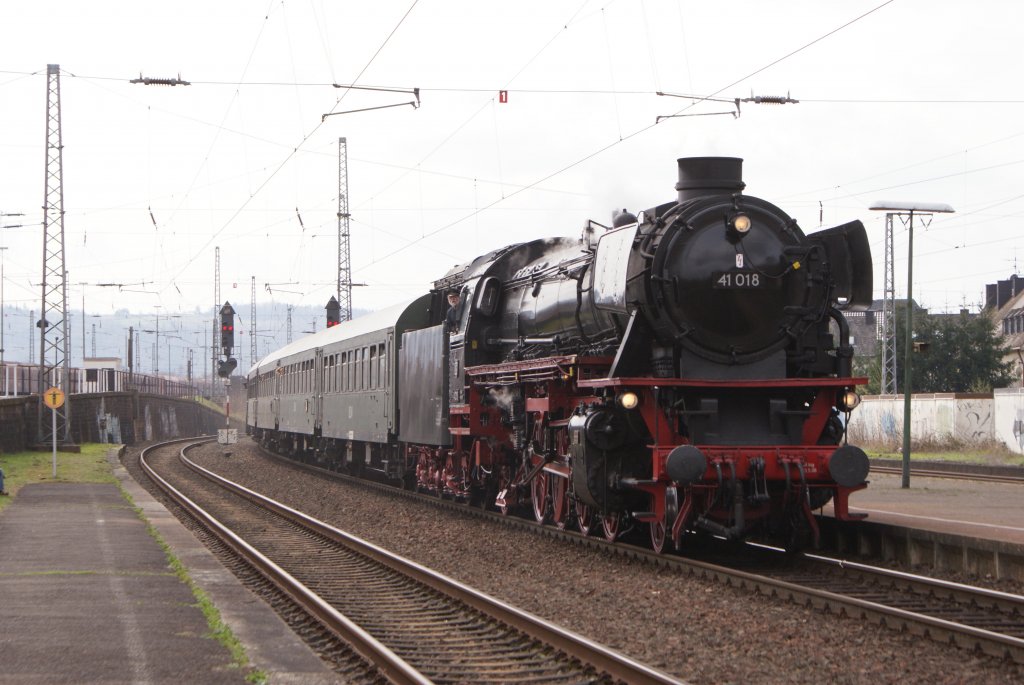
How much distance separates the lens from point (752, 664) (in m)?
8.06

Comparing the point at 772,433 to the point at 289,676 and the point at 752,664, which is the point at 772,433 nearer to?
the point at 752,664

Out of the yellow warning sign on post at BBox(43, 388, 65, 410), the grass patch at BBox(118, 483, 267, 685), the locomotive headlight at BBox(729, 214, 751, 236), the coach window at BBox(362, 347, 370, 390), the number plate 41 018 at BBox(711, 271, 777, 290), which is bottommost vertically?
the grass patch at BBox(118, 483, 267, 685)

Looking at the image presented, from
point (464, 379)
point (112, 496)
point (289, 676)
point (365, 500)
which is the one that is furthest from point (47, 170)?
point (289, 676)

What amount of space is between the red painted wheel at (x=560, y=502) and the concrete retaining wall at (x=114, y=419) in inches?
1044

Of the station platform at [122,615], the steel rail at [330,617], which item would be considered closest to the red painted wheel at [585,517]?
the steel rail at [330,617]

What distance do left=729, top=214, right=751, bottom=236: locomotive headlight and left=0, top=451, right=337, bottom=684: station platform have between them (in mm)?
5969

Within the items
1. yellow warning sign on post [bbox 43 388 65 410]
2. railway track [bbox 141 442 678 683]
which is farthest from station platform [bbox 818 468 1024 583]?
yellow warning sign on post [bbox 43 388 65 410]

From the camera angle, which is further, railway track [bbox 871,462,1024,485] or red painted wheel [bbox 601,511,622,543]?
railway track [bbox 871,462,1024,485]

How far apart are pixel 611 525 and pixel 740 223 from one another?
392 cm

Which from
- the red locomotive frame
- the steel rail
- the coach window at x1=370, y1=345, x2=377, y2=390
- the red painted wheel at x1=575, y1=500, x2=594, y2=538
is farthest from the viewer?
the coach window at x1=370, y1=345, x2=377, y2=390

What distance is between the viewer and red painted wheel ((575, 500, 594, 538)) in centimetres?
1455

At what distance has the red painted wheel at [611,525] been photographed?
13.9 metres

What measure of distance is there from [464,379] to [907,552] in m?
7.42

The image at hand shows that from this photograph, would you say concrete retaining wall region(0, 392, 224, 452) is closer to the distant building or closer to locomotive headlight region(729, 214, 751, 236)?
locomotive headlight region(729, 214, 751, 236)
